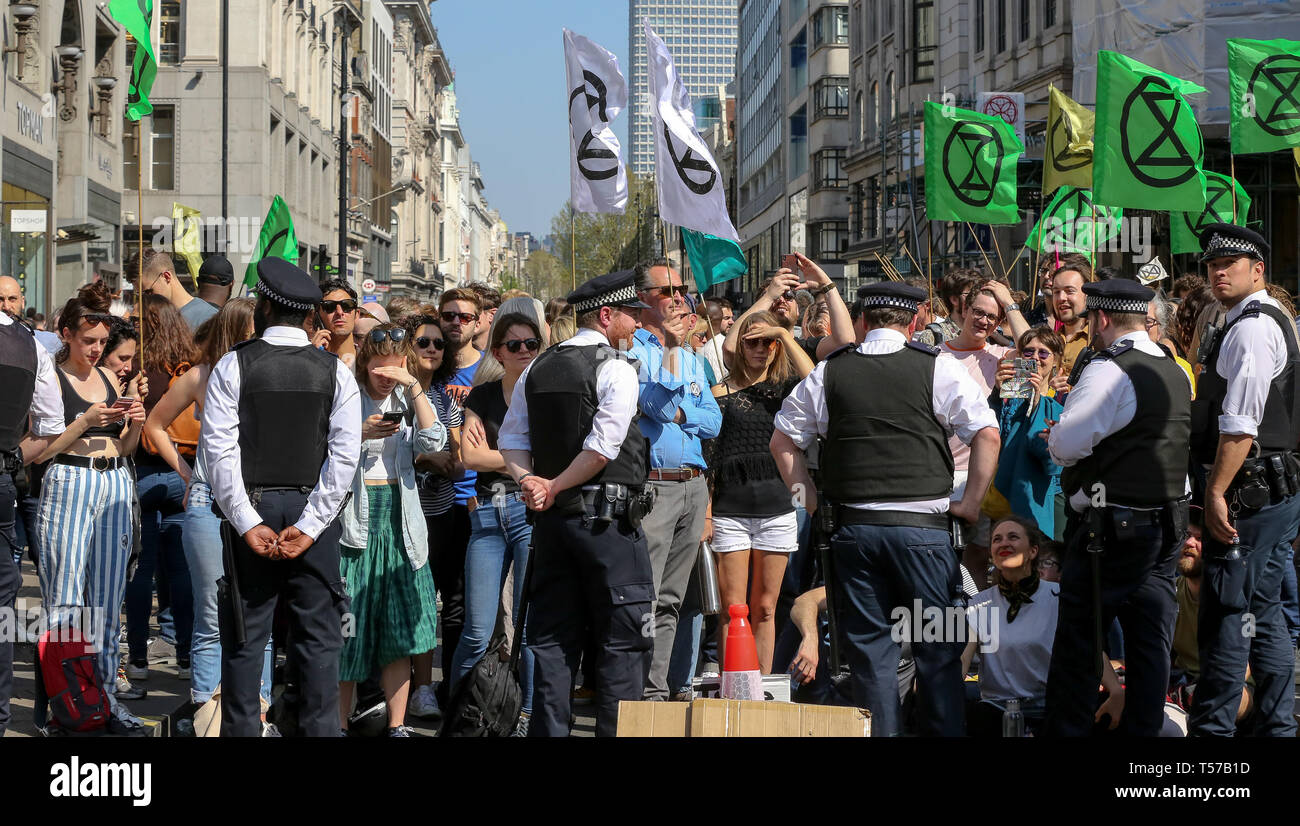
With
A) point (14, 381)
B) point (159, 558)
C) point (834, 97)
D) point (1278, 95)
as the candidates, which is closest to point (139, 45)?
point (159, 558)

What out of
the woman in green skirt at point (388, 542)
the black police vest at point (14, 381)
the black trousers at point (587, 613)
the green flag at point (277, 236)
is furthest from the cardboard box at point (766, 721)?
the green flag at point (277, 236)

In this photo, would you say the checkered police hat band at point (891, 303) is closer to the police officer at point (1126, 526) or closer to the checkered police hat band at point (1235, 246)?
the police officer at point (1126, 526)

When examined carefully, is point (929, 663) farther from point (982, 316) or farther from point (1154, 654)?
point (982, 316)

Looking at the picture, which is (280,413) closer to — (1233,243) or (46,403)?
(46,403)

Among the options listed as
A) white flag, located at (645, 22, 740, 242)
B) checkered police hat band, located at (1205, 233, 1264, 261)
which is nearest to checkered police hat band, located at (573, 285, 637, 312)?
white flag, located at (645, 22, 740, 242)

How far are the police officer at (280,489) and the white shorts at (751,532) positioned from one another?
2.27 meters

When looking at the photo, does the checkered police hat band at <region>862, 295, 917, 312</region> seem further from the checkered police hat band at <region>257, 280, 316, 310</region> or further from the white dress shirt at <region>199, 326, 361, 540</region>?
the checkered police hat band at <region>257, 280, 316, 310</region>

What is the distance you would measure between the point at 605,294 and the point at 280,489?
4.76 ft

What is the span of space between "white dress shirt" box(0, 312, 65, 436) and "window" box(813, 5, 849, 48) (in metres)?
50.6

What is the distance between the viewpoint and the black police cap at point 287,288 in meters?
5.42

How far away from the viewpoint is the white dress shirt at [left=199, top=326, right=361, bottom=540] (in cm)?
528

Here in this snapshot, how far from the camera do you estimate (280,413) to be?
5332mm
